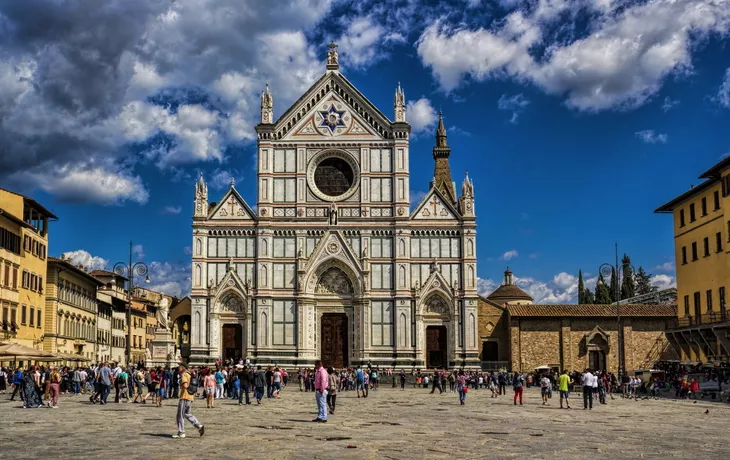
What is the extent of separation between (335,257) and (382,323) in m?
5.85

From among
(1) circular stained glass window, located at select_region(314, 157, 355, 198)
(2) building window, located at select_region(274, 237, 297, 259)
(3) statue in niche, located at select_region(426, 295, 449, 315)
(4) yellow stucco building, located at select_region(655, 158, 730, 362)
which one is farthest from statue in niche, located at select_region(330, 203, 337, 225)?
(4) yellow stucco building, located at select_region(655, 158, 730, 362)

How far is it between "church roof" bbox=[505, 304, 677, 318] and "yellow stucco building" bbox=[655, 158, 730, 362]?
8.47m

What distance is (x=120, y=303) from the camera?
82.1 metres

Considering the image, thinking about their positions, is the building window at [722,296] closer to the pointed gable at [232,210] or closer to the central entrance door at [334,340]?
the central entrance door at [334,340]

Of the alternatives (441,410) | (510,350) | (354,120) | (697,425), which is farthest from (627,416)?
(354,120)

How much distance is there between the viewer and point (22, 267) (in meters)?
51.6

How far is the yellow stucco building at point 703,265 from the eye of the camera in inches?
1863

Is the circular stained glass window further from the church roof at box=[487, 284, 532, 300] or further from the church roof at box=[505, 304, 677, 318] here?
the church roof at box=[487, 284, 532, 300]

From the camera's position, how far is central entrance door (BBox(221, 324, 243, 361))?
2511 inches

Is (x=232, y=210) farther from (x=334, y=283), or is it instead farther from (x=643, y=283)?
(x=643, y=283)

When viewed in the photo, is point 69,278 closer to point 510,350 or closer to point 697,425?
point 510,350

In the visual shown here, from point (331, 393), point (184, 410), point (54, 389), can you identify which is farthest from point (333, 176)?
point (184, 410)

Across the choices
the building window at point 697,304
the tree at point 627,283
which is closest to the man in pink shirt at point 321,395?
the building window at point 697,304

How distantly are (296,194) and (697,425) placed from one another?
42885 millimetres
